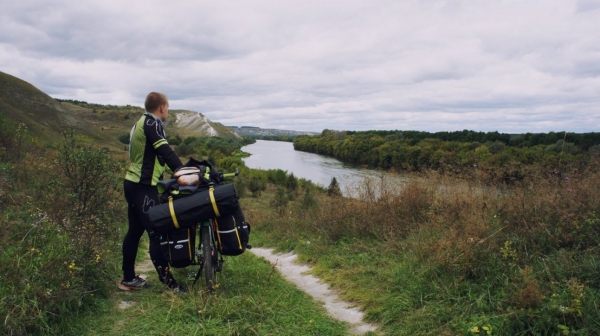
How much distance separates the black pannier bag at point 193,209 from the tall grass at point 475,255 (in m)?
1.85

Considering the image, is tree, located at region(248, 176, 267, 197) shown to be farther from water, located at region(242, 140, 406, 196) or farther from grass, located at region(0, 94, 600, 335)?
grass, located at region(0, 94, 600, 335)

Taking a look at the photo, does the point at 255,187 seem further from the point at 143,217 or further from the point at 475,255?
the point at 475,255

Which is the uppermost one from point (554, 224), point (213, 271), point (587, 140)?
point (587, 140)

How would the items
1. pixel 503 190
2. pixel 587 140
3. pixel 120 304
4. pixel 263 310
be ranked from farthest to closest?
pixel 587 140
pixel 503 190
pixel 120 304
pixel 263 310

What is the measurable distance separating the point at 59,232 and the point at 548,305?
5.06 m

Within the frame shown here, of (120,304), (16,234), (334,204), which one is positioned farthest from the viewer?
(334,204)

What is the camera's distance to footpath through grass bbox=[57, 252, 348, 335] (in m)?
3.40

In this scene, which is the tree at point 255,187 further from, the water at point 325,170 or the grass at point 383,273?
the grass at point 383,273

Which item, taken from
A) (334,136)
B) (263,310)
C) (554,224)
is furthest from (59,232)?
(334,136)

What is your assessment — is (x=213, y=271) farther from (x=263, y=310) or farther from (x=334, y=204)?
(x=334, y=204)

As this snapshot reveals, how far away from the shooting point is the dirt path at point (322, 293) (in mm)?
3936

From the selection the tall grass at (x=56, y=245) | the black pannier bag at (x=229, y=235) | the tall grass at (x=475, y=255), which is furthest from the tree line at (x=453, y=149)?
the tall grass at (x=56, y=245)

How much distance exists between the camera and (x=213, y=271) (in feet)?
13.6

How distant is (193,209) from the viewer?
380 cm
